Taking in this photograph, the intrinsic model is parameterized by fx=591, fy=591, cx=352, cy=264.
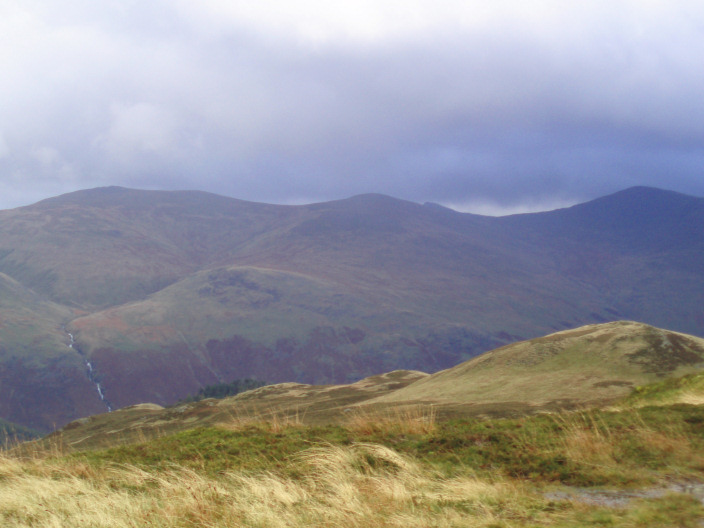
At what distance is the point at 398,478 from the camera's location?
9.34 m

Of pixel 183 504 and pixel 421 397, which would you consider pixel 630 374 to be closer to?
pixel 421 397

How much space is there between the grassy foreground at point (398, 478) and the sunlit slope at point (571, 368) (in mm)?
19625

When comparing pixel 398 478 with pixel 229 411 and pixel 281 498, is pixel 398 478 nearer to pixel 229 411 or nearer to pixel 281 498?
pixel 281 498

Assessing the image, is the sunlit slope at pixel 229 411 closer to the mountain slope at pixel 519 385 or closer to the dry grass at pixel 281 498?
the mountain slope at pixel 519 385

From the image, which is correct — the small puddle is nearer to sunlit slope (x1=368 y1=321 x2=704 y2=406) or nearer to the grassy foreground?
the grassy foreground

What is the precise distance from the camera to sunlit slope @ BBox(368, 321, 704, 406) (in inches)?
1287

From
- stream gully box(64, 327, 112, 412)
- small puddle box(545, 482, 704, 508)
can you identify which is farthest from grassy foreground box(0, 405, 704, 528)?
stream gully box(64, 327, 112, 412)

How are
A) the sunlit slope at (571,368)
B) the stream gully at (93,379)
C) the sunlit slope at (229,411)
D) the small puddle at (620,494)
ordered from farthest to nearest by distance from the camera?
the stream gully at (93,379)
the sunlit slope at (229,411)
the sunlit slope at (571,368)
the small puddle at (620,494)

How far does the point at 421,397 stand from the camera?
36.6 metres

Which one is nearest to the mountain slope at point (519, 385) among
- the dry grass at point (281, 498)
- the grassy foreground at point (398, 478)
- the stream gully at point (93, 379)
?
the grassy foreground at point (398, 478)

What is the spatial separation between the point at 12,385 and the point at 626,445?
17713cm

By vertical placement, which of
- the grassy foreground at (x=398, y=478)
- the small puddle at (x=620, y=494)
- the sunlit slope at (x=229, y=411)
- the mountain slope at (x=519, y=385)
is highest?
the grassy foreground at (x=398, y=478)

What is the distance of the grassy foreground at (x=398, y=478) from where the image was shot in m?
7.65

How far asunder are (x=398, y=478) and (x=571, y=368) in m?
30.8
